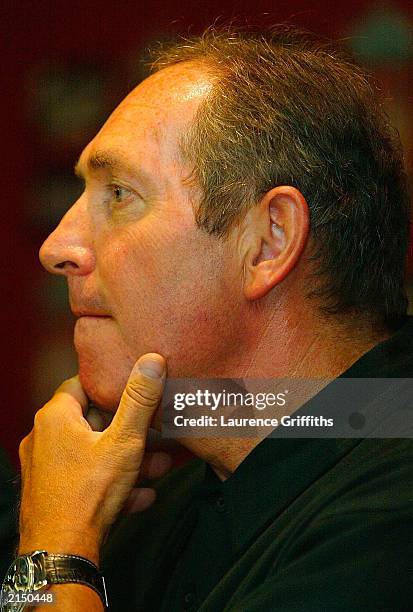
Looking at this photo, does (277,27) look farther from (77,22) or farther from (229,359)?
(229,359)

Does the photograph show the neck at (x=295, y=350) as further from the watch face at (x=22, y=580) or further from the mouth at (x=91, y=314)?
the watch face at (x=22, y=580)

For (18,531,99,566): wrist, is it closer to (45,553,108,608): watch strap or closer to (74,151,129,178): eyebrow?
(45,553,108,608): watch strap

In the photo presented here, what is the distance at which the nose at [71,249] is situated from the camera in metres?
1.04

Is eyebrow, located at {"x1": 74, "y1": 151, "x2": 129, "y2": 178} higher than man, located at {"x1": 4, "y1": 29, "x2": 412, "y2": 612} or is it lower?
higher

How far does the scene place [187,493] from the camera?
46.7 inches

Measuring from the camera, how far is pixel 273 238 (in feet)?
3.25

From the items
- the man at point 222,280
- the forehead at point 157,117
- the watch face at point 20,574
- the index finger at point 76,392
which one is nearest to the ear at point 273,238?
the man at point 222,280

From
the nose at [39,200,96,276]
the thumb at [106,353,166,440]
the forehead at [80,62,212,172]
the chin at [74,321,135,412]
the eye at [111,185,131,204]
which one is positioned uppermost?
the forehead at [80,62,212,172]

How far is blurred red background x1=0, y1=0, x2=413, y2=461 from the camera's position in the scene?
120 centimetres

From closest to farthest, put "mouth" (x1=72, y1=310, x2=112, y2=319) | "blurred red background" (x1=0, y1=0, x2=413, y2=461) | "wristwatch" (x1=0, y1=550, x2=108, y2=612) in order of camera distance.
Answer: "wristwatch" (x1=0, y1=550, x2=108, y2=612) < "mouth" (x1=72, y1=310, x2=112, y2=319) < "blurred red background" (x1=0, y1=0, x2=413, y2=461)

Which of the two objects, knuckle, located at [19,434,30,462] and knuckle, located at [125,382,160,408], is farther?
knuckle, located at [19,434,30,462]

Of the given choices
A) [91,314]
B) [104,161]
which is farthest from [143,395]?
[104,161]

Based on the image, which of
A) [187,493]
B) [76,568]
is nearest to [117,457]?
[76,568]

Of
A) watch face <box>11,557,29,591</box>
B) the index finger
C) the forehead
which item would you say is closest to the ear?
the forehead
